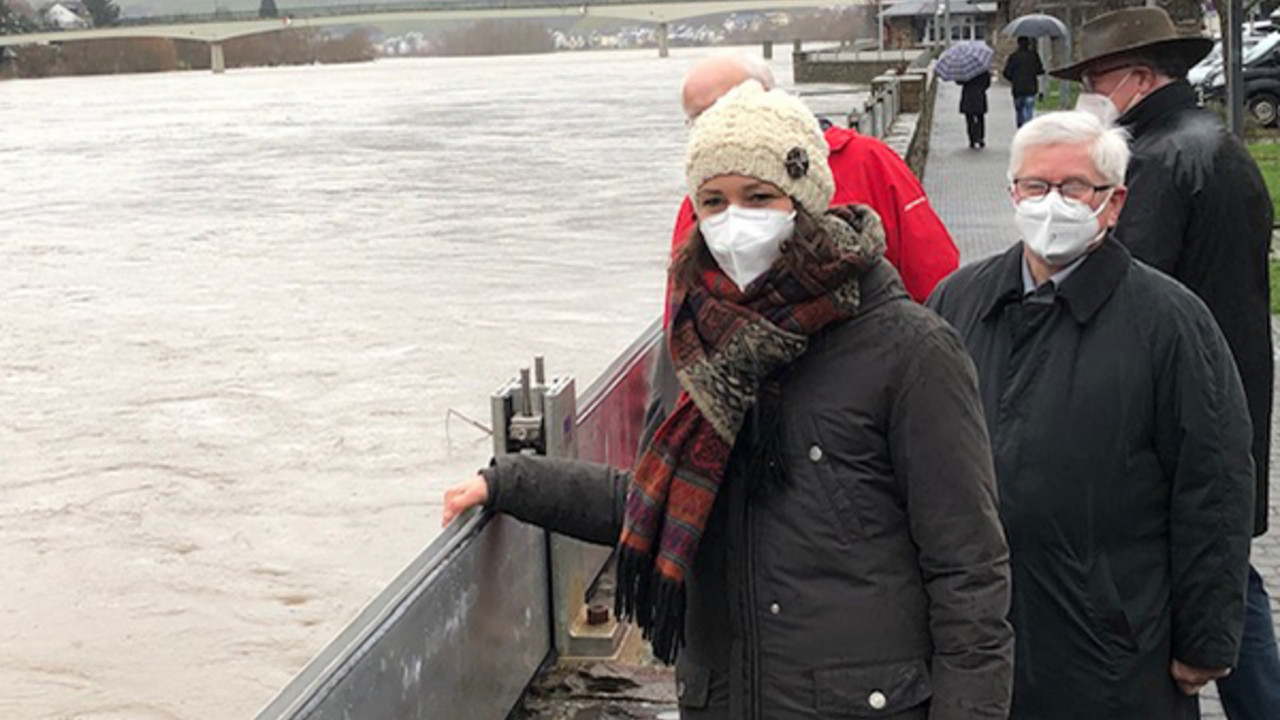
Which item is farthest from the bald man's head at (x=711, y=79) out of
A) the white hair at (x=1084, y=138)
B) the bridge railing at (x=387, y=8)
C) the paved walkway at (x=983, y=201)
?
the bridge railing at (x=387, y=8)

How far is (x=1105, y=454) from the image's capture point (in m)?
3.03

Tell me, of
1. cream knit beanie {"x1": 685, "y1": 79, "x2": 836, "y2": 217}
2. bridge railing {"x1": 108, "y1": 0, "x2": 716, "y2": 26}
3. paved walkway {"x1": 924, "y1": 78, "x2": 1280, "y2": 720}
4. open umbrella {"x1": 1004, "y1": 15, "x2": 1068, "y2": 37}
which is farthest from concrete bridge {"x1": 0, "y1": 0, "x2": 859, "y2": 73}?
cream knit beanie {"x1": 685, "y1": 79, "x2": 836, "y2": 217}

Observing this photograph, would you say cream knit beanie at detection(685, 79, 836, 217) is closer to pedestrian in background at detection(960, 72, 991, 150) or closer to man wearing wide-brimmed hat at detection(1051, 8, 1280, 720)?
man wearing wide-brimmed hat at detection(1051, 8, 1280, 720)

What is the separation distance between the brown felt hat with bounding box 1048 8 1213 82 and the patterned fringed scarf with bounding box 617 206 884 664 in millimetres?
1750

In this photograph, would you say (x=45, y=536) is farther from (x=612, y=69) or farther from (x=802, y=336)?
(x=612, y=69)

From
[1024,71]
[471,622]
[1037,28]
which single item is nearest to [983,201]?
[1024,71]

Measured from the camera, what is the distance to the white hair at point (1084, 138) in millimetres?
3146

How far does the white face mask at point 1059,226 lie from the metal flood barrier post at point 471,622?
1.37 metres

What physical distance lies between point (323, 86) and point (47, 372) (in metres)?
80.0

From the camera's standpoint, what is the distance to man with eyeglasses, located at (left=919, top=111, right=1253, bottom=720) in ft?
9.86

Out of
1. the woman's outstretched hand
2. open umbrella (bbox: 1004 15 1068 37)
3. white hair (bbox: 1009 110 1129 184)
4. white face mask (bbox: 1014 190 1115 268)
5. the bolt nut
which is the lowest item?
the bolt nut

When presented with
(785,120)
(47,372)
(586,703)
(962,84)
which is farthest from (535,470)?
(962,84)

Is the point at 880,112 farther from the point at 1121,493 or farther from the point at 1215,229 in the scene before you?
the point at 1121,493

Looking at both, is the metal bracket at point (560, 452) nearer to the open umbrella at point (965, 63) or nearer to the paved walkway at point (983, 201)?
the paved walkway at point (983, 201)
